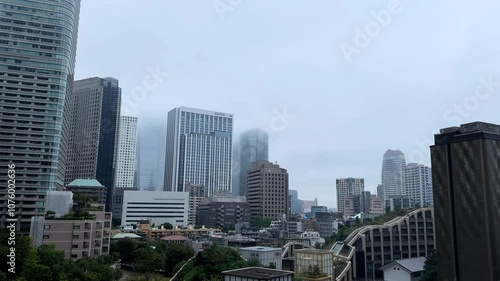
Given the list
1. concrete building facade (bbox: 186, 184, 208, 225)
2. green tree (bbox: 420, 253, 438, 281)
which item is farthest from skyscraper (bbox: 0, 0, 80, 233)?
concrete building facade (bbox: 186, 184, 208, 225)

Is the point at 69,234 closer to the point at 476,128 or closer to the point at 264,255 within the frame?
the point at 264,255

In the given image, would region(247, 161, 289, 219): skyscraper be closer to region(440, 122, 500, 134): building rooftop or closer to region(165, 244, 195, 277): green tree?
region(165, 244, 195, 277): green tree

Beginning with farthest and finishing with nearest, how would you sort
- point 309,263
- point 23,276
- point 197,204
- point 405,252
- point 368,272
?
point 197,204, point 405,252, point 368,272, point 309,263, point 23,276

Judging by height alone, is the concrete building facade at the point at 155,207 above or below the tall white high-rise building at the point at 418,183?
below

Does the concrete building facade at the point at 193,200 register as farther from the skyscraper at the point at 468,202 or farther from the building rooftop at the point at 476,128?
the building rooftop at the point at 476,128

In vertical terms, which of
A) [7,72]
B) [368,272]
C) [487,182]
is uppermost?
[7,72]

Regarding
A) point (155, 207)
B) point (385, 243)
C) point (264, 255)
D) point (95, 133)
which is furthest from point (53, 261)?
point (95, 133)

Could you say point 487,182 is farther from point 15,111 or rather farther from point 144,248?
point 15,111

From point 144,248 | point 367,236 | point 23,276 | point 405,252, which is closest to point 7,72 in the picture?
point 144,248

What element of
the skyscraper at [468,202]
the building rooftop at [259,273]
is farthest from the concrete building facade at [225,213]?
the building rooftop at [259,273]
